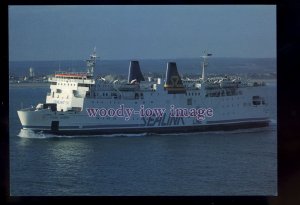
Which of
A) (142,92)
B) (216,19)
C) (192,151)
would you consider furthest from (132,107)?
(216,19)

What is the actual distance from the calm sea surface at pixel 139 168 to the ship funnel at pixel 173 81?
1.63 ft

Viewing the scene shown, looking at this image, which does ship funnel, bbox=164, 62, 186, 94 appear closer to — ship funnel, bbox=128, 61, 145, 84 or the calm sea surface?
ship funnel, bbox=128, 61, 145, 84

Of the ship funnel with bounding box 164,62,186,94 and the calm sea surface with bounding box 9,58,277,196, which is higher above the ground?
the ship funnel with bounding box 164,62,186,94

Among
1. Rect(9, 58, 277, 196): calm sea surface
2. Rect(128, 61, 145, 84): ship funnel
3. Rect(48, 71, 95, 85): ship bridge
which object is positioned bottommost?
Rect(9, 58, 277, 196): calm sea surface

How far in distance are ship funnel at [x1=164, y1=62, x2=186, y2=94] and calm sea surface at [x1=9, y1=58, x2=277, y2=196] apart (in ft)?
1.63

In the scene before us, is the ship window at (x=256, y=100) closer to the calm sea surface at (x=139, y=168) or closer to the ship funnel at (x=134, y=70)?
the calm sea surface at (x=139, y=168)

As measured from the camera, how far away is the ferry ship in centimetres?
590

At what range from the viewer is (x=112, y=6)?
5.86 m

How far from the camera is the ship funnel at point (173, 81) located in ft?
19.4

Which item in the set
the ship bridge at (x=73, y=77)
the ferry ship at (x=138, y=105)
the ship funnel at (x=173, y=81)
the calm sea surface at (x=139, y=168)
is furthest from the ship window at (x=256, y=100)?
the ship bridge at (x=73, y=77)

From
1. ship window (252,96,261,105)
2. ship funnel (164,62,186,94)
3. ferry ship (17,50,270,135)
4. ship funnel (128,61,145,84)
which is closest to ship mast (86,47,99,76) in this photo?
ferry ship (17,50,270,135)

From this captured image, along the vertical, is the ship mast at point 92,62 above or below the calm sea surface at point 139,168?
above

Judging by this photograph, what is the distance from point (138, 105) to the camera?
591 centimetres

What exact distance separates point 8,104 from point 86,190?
2.92 ft
